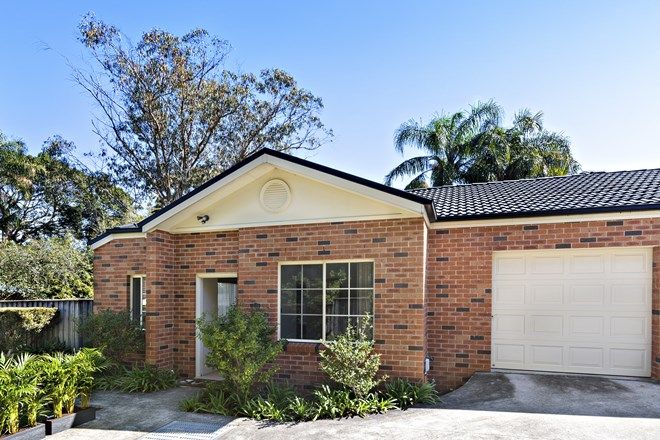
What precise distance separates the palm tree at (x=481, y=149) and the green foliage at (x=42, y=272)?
633 inches

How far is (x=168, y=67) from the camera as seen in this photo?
22922 mm

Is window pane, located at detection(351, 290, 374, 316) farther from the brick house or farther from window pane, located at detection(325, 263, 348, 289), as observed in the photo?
window pane, located at detection(325, 263, 348, 289)

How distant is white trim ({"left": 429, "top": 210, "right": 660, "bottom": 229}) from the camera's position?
7.84m

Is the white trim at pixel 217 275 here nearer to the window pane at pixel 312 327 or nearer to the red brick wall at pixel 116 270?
Answer: the red brick wall at pixel 116 270

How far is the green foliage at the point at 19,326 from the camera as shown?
11.6 m

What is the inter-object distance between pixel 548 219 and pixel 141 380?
8.33m

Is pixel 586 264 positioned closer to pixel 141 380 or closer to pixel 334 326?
pixel 334 326

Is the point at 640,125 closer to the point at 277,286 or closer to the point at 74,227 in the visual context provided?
the point at 277,286

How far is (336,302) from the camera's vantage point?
27.9 feet

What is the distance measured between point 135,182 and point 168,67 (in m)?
6.68

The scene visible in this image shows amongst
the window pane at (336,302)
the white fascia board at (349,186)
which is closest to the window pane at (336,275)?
the window pane at (336,302)

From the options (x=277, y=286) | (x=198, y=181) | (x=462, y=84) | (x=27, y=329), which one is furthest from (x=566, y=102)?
Result: (x=198, y=181)

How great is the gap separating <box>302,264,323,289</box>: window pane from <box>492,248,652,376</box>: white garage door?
3.36 m

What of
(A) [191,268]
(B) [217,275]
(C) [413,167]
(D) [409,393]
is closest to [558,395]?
(D) [409,393]
